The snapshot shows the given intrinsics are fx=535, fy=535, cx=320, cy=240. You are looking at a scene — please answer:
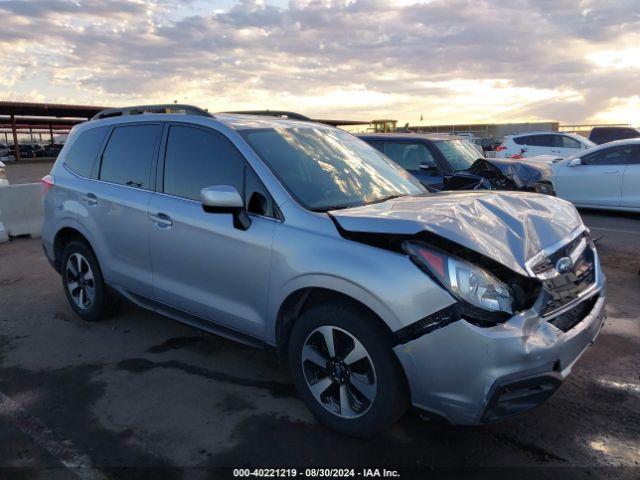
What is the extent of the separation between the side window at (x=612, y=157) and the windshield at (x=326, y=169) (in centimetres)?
826

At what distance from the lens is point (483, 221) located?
9.95 ft

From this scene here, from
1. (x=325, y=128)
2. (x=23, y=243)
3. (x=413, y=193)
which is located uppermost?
(x=325, y=128)

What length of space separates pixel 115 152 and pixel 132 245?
0.92 meters

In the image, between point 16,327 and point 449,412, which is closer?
point 449,412

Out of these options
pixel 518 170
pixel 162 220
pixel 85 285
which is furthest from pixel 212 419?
pixel 518 170

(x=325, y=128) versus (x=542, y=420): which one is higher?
(x=325, y=128)

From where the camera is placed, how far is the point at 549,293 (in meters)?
2.79

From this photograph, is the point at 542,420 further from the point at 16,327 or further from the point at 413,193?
the point at 16,327

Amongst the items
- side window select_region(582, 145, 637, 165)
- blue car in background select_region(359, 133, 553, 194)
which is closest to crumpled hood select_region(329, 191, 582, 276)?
blue car in background select_region(359, 133, 553, 194)

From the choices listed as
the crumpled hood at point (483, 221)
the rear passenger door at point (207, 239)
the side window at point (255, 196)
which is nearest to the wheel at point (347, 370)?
the rear passenger door at point (207, 239)

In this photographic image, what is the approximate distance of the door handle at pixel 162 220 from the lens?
3.85 m

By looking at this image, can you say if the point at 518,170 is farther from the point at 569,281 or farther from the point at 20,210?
the point at 20,210

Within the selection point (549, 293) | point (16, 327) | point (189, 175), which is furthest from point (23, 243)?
point (549, 293)

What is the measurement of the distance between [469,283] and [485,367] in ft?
1.32
